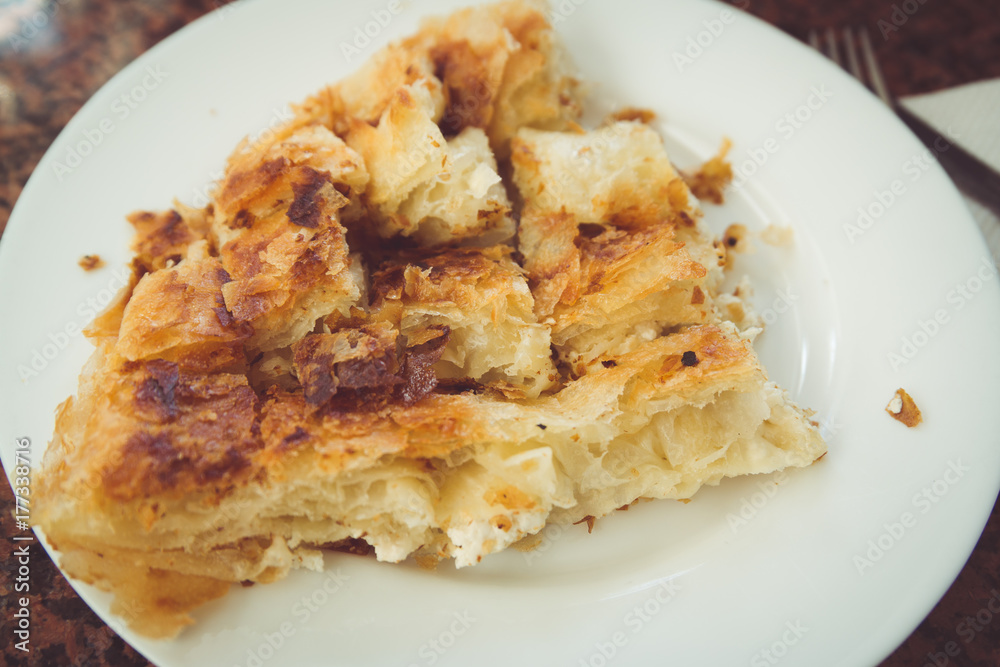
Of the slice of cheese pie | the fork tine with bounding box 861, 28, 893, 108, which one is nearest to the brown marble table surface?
the fork tine with bounding box 861, 28, 893, 108

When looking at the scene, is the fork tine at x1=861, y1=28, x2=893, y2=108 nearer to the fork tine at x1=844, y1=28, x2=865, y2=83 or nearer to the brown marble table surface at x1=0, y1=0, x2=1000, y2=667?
the fork tine at x1=844, y1=28, x2=865, y2=83

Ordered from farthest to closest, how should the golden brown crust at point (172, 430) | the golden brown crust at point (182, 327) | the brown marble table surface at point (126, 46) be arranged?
the brown marble table surface at point (126, 46), the golden brown crust at point (182, 327), the golden brown crust at point (172, 430)

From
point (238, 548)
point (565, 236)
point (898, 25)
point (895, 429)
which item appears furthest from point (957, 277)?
point (238, 548)

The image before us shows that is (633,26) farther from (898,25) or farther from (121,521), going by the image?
(121,521)

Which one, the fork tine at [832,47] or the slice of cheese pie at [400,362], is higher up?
the fork tine at [832,47]

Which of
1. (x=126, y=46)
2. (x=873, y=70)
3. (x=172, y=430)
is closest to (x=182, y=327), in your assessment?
(x=172, y=430)

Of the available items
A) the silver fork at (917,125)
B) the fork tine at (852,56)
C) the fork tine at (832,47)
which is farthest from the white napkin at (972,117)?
the fork tine at (832,47)

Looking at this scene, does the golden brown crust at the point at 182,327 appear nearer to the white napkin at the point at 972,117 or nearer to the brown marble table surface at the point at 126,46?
the brown marble table surface at the point at 126,46
